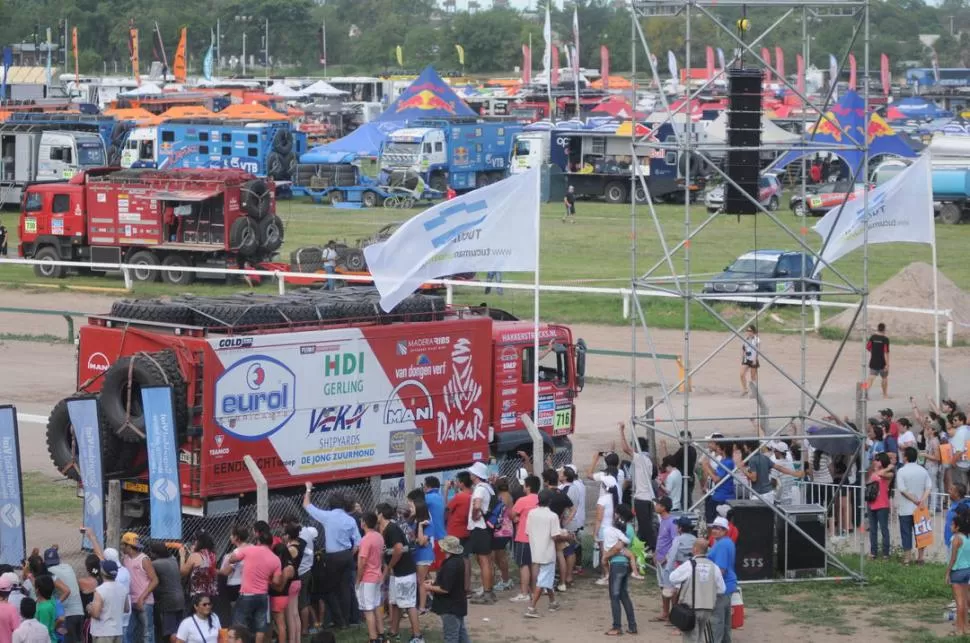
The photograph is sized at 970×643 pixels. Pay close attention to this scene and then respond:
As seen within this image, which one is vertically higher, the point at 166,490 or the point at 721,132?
the point at 721,132

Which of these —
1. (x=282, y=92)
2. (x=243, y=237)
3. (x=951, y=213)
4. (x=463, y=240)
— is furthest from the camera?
(x=282, y=92)

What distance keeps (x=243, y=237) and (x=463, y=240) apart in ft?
74.8

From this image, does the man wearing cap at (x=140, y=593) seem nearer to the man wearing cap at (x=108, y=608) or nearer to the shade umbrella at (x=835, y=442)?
the man wearing cap at (x=108, y=608)

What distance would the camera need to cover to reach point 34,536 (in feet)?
62.1

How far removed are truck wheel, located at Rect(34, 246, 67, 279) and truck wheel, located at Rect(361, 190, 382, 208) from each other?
20.1 meters

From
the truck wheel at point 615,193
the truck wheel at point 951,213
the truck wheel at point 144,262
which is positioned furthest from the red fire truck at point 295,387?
the truck wheel at point 615,193

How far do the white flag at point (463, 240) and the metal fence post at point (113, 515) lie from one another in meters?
3.68

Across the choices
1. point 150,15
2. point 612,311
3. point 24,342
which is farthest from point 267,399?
point 150,15

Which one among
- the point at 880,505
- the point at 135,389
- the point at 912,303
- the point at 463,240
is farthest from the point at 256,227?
the point at 880,505

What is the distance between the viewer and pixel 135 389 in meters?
17.0

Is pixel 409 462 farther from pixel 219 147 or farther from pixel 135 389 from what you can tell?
pixel 219 147

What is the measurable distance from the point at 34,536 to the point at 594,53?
493 feet

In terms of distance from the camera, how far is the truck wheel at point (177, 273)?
132ft

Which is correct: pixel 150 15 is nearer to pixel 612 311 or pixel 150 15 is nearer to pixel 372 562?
pixel 612 311
